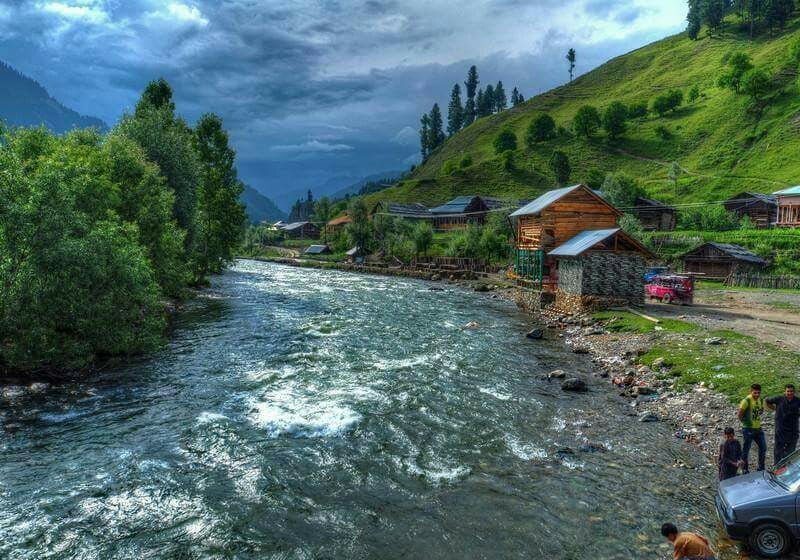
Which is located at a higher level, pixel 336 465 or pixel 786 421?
pixel 786 421

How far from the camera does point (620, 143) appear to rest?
6048 inches

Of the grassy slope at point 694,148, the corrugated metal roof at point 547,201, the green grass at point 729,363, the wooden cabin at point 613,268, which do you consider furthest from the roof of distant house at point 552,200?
the grassy slope at point 694,148

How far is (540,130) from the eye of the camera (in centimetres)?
17112

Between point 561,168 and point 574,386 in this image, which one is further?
point 561,168

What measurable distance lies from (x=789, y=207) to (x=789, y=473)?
83171mm

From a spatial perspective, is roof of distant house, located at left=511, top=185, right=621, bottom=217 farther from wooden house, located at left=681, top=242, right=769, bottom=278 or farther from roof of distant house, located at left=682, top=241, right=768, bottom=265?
wooden house, located at left=681, top=242, right=769, bottom=278

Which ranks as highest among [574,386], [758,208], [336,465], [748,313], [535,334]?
[758,208]

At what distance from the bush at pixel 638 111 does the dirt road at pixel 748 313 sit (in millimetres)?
142300

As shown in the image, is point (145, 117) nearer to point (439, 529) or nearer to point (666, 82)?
point (439, 529)

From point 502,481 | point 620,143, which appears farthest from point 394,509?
point 620,143

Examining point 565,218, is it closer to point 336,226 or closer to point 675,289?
point 675,289

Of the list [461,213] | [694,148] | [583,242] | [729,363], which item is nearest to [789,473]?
[729,363]

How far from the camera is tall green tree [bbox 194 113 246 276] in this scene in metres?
60.0

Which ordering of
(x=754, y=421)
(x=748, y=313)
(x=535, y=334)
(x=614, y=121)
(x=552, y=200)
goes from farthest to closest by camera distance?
(x=614, y=121)
(x=552, y=200)
(x=748, y=313)
(x=535, y=334)
(x=754, y=421)
